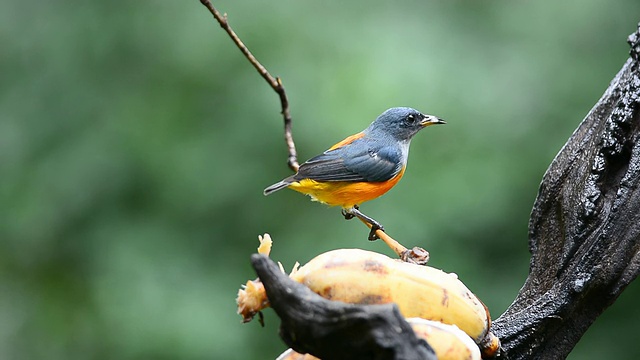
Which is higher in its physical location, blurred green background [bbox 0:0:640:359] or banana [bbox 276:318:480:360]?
blurred green background [bbox 0:0:640:359]

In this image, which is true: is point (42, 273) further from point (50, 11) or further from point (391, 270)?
point (391, 270)

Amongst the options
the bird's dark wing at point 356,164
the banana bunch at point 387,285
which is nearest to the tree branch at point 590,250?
the banana bunch at point 387,285

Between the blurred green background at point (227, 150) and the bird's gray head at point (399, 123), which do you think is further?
the blurred green background at point (227, 150)

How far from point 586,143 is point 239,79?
8.43 ft

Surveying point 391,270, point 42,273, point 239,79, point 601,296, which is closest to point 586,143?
point 601,296

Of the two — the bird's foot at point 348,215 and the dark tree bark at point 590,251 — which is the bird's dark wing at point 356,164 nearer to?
the bird's foot at point 348,215

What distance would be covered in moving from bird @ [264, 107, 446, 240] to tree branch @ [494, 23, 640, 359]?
A: 1068mm

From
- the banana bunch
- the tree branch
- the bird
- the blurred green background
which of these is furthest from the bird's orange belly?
the banana bunch

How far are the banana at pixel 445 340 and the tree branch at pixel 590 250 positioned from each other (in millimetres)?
431

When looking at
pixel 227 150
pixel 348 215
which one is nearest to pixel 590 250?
pixel 348 215

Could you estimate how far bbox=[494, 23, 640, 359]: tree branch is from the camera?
2084mm

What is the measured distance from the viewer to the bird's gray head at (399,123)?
3.33 meters

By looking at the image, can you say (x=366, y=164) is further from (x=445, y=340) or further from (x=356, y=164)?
(x=445, y=340)

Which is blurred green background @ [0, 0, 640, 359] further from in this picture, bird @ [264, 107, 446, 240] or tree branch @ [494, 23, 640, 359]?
tree branch @ [494, 23, 640, 359]
